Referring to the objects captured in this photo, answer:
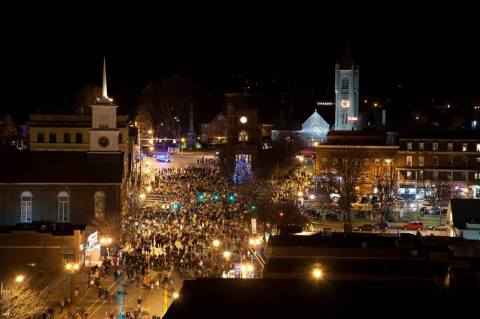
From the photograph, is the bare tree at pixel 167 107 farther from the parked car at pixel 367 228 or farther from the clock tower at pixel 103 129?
the parked car at pixel 367 228

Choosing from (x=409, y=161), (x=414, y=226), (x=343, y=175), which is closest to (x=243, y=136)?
(x=409, y=161)

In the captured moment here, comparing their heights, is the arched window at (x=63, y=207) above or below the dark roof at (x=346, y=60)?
below

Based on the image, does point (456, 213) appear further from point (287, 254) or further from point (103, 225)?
point (103, 225)

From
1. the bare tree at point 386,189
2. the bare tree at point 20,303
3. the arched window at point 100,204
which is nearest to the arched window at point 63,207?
the arched window at point 100,204

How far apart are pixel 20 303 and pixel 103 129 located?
2328 cm

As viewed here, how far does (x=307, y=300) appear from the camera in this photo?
1862cm

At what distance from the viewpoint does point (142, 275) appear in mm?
38281

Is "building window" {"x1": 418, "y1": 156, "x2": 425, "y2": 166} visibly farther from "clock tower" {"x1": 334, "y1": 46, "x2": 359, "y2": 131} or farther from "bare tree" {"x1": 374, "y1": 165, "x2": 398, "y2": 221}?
"clock tower" {"x1": 334, "y1": 46, "x2": 359, "y2": 131}

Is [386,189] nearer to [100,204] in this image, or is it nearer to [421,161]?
[421,161]

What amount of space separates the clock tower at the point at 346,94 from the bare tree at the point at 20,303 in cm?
7226

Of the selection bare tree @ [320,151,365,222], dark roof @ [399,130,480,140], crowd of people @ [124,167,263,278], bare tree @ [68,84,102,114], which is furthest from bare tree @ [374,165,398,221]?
bare tree @ [68,84,102,114]

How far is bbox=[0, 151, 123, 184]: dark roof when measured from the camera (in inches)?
1924

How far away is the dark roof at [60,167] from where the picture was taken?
160 ft

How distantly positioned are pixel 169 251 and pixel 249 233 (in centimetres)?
721
